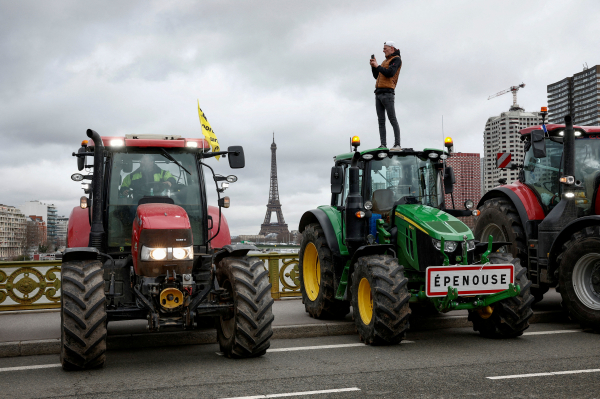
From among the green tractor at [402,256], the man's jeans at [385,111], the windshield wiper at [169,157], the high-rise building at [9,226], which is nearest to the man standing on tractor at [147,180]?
the windshield wiper at [169,157]

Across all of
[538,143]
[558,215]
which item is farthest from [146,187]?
[558,215]

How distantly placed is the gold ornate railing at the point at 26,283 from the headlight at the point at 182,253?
5.06m

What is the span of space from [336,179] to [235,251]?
2.33 metres

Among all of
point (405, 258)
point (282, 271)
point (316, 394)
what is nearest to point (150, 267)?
point (316, 394)

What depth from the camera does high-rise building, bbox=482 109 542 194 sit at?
35.9 feet

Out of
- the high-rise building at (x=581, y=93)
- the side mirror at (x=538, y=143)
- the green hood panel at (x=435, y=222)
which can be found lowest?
the green hood panel at (x=435, y=222)

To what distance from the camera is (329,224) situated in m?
9.41

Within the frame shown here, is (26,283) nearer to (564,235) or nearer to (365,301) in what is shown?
(365,301)

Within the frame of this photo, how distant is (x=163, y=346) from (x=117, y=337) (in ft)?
2.01

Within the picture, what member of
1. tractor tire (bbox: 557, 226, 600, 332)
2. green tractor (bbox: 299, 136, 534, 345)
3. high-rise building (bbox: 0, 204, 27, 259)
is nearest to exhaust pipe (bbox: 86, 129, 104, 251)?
green tractor (bbox: 299, 136, 534, 345)

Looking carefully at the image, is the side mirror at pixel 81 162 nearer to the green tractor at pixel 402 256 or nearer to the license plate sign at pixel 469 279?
the green tractor at pixel 402 256

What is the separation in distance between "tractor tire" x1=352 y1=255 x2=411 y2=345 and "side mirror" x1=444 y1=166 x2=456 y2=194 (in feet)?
6.21

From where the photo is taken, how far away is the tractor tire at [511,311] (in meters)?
7.57

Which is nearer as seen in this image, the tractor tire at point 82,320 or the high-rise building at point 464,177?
the tractor tire at point 82,320
